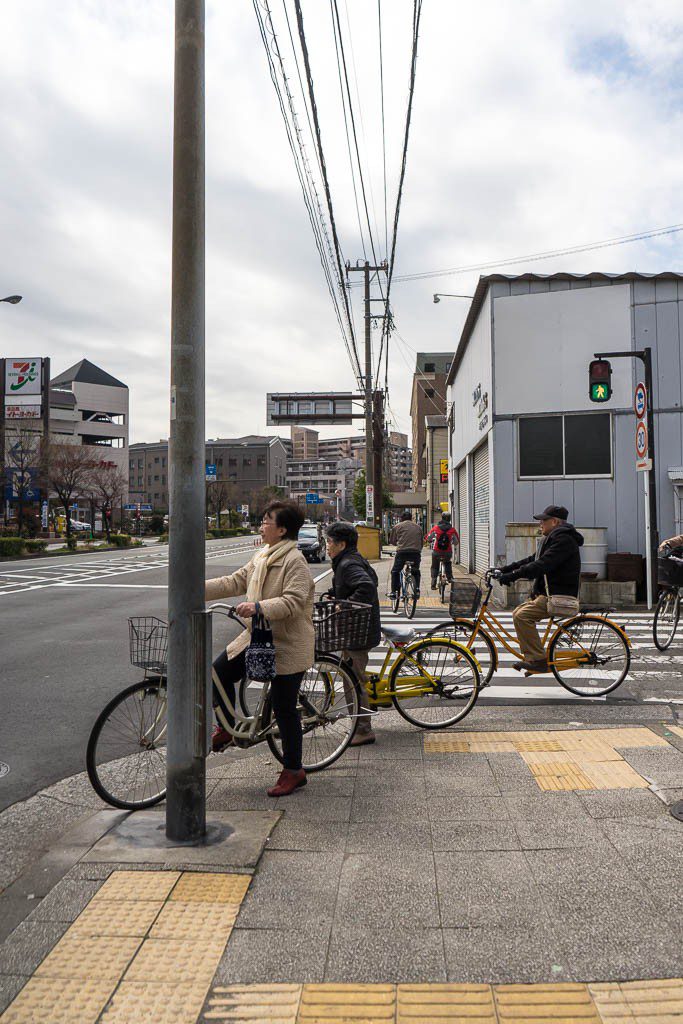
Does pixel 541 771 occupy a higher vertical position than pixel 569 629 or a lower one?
lower

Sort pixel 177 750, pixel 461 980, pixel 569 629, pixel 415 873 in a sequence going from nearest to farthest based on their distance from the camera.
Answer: pixel 461 980 < pixel 415 873 < pixel 177 750 < pixel 569 629

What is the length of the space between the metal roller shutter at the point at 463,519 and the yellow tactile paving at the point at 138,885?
2146cm

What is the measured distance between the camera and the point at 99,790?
13.7ft

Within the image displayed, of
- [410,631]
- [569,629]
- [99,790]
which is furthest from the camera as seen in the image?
[569,629]

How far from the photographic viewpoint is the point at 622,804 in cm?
428

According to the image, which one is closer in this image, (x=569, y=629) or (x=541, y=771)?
(x=541, y=771)

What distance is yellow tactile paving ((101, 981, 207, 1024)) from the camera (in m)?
2.51

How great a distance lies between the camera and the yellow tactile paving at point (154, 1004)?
8.23 feet

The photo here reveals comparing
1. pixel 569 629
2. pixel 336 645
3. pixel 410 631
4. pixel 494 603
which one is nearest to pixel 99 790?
pixel 336 645

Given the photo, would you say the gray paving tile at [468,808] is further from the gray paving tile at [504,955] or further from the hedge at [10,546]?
the hedge at [10,546]

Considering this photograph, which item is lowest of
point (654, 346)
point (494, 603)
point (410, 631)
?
point (494, 603)

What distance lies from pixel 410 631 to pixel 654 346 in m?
12.3

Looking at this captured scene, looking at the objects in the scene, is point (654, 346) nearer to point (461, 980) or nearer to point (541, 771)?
point (541, 771)

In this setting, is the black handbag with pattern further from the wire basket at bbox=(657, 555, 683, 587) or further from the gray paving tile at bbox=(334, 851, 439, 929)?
the wire basket at bbox=(657, 555, 683, 587)
